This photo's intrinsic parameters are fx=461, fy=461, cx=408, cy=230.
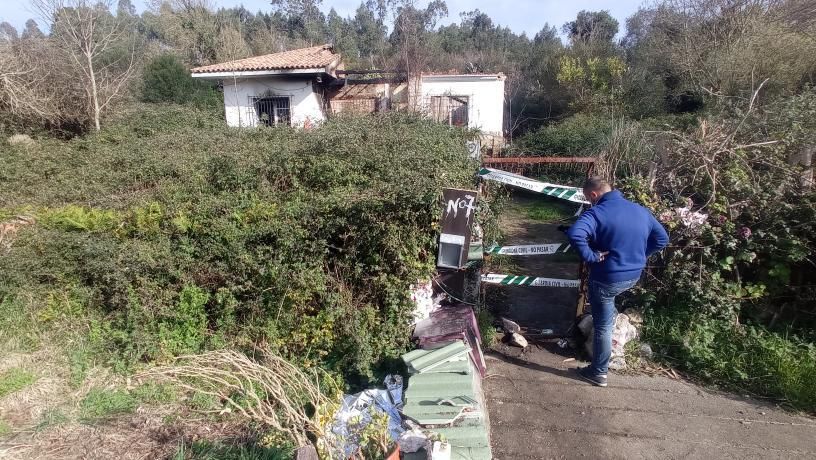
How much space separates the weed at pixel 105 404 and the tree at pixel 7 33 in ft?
40.3

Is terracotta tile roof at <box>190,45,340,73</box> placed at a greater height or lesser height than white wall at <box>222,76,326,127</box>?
greater

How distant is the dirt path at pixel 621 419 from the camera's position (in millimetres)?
3240

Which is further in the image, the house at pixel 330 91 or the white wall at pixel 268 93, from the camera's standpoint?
the white wall at pixel 268 93

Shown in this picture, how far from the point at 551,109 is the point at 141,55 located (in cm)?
1920

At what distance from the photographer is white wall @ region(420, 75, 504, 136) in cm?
1944

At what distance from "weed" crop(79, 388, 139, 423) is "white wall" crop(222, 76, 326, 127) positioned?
44.2ft

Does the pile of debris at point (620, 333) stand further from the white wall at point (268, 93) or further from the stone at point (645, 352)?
the white wall at point (268, 93)

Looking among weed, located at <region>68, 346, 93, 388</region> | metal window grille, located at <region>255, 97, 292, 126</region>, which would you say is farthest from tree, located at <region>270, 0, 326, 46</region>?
weed, located at <region>68, 346, 93, 388</region>

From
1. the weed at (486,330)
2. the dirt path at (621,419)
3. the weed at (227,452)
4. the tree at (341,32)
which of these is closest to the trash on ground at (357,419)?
the weed at (227,452)

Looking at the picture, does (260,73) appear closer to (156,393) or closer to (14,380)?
(14,380)

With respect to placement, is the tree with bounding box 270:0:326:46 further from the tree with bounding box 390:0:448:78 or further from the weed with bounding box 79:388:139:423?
the weed with bounding box 79:388:139:423

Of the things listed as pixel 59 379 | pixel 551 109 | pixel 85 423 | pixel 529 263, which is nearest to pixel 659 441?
pixel 529 263

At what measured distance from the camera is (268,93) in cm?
1711

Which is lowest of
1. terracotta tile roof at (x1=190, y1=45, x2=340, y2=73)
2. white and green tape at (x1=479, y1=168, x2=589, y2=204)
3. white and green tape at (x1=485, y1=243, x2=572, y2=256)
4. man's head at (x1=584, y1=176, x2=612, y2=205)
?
white and green tape at (x1=485, y1=243, x2=572, y2=256)
